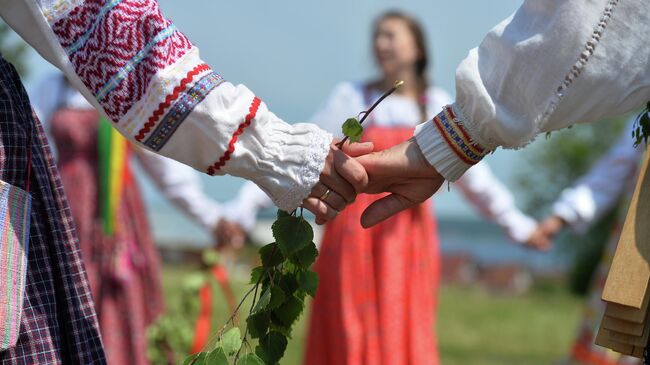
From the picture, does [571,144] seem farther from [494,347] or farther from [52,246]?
[52,246]

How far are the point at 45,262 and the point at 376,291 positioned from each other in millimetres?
2455

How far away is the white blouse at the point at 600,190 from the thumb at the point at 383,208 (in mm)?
3253

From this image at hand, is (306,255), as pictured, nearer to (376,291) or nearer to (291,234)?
(291,234)

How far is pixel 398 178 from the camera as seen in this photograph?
89.7 inches

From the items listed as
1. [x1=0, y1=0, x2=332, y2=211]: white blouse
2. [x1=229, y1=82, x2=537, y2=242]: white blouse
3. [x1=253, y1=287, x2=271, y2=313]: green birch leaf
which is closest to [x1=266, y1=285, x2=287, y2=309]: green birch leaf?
[x1=253, y1=287, x2=271, y2=313]: green birch leaf

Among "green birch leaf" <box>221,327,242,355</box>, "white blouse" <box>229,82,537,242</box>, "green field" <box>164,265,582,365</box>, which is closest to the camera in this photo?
"green birch leaf" <box>221,327,242,355</box>

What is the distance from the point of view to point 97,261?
4.64 m

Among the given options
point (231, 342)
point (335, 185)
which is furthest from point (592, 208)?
point (231, 342)

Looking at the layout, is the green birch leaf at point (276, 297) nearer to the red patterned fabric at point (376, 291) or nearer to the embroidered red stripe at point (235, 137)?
the embroidered red stripe at point (235, 137)

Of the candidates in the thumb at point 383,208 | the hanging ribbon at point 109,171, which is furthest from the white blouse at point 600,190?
the thumb at point 383,208

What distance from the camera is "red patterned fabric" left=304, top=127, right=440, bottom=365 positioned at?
4121 millimetres

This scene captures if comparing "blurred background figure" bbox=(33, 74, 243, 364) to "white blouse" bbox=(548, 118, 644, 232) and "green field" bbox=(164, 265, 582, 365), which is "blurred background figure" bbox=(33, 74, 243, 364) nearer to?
"green field" bbox=(164, 265, 582, 365)

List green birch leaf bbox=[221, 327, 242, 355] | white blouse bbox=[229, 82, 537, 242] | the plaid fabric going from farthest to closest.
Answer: white blouse bbox=[229, 82, 537, 242], green birch leaf bbox=[221, 327, 242, 355], the plaid fabric

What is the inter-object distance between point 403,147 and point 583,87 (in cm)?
46
